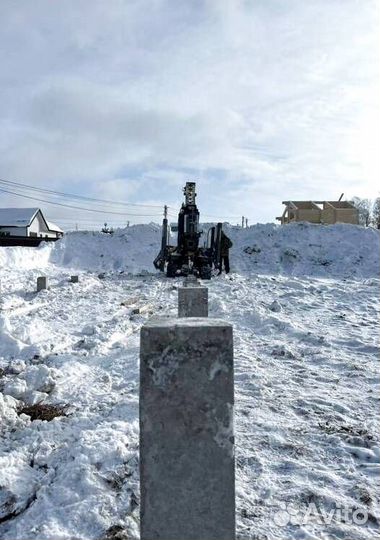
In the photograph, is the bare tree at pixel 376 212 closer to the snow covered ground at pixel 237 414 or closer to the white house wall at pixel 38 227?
the white house wall at pixel 38 227

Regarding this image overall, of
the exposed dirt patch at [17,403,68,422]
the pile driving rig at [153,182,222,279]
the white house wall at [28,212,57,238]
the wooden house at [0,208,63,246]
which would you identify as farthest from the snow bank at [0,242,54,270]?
the white house wall at [28,212,57,238]

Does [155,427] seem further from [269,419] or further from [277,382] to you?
[277,382]

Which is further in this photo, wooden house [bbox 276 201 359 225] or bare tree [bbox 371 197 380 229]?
bare tree [bbox 371 197 380 229]

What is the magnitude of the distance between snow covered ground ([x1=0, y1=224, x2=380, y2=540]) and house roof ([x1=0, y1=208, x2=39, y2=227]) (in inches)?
1322

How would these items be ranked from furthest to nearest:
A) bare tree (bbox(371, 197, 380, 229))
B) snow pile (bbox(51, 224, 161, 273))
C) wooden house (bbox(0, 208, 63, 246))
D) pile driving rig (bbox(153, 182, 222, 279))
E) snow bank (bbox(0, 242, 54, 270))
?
bare tree (bbox(371, 197, 380, 229)) < wooden house (bbox(0, 208, 63, 246)) < snow pile (bbox(51, 224, 161, 273)) < snow bank (bbox(0, 242, 54, 270)) < pile driving rig (bbox(153, 182, 222, 279))

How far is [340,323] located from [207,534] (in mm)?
7220

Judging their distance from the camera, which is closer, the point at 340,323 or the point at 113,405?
the point at 113,405

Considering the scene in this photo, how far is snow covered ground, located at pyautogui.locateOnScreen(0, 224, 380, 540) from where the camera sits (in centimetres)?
266

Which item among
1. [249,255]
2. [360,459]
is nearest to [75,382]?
[360,459]

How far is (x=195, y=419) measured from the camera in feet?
6.24

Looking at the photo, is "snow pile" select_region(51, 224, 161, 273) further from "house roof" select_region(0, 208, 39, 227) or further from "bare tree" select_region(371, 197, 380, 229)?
"bare tree" select_region(371, 197, 380, 229)

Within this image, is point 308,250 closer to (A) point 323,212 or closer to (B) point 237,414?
(A) point 323,212

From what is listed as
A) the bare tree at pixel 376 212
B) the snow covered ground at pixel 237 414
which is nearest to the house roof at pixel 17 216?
the snow covered ground at pixel 237 414

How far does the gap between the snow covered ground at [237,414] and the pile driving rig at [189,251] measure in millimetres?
3823
